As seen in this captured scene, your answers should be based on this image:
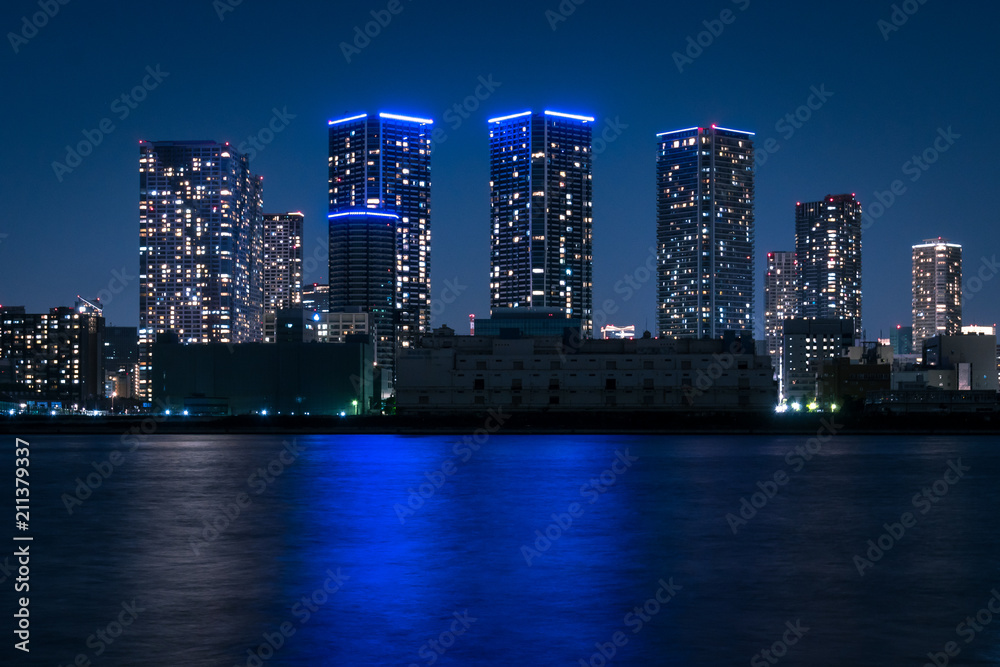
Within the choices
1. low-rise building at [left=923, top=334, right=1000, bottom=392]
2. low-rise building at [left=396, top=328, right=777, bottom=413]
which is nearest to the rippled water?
low-rise building at [left=396, top=328, right=777, bottom=413]

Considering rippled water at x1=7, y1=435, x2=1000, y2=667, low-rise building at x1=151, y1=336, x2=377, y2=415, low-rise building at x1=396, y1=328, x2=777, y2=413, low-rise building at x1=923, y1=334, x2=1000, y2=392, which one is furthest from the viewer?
low-rise building at x1=923, y1=334, x2=1000, y2=392

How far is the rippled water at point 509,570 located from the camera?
58.1 ft

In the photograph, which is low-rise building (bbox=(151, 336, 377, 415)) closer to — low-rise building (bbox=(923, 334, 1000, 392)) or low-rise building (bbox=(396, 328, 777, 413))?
low-rise building (bbox=(396, 328, 777, 413))

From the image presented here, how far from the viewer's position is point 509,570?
25.7 meters

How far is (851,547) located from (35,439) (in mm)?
104107

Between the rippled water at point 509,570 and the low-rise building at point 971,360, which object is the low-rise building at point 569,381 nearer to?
the rippled water at point 509,570

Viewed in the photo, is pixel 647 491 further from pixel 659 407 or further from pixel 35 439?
pixel 35 439

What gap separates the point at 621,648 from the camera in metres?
17.5

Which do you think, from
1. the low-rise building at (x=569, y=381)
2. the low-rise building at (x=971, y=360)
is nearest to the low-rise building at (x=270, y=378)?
the low-rise building at (x=569, y=381)

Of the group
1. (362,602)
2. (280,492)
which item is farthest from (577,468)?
(362,602)

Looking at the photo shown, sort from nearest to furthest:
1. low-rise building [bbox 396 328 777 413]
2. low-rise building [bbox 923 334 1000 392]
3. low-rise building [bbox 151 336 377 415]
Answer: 1. low-rise building [bbox 396 328 777 413]
2. low-rise building [bbox 151 336 377 415]
3. low-rise building [bbox 923 334 1000 392]

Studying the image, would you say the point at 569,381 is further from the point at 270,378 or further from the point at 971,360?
the point at 971,360

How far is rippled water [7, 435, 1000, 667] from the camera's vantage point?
697 inches

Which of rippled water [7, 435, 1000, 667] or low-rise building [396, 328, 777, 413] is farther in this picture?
low-rise building [396, 328, 777, 413]
